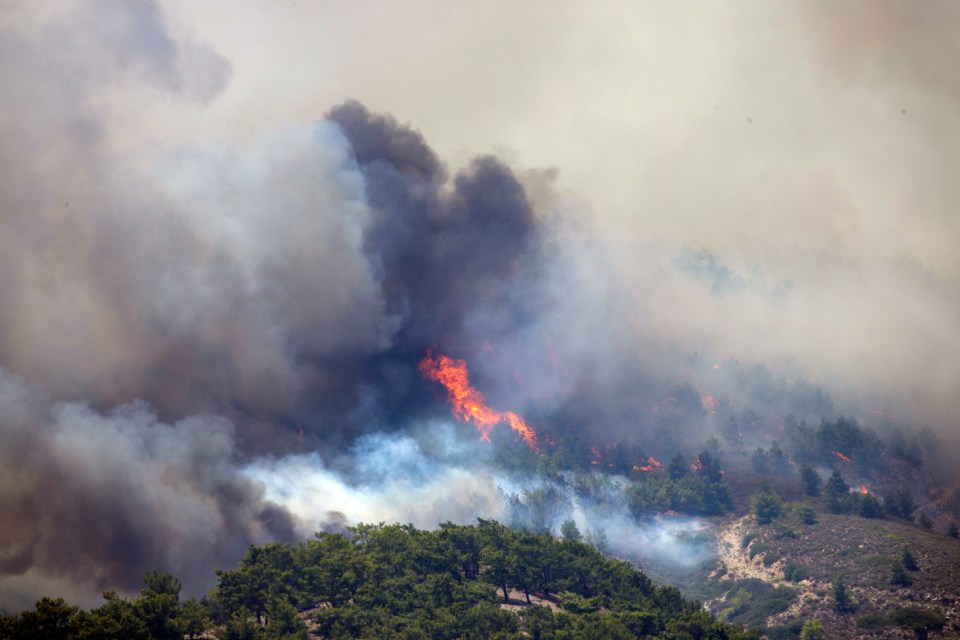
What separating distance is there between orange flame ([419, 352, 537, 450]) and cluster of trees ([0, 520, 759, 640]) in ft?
172

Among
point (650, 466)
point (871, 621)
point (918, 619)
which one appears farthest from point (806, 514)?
point (650, 466)

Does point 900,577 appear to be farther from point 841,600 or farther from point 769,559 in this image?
point 769,559

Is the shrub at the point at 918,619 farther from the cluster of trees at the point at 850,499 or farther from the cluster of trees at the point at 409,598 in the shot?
the cluster of trees at the point at 850,499

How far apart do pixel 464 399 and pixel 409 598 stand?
76.3 meters

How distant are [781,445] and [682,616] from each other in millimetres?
89908

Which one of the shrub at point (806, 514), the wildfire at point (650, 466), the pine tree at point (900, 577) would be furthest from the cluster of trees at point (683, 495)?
the pine tree at point (900, 577)

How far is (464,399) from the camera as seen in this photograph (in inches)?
7293

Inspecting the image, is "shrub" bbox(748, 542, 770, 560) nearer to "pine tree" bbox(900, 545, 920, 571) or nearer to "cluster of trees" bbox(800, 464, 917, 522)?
"cluster of trees" bbox(800, 464, 917, 522)

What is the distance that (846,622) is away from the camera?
121688mm

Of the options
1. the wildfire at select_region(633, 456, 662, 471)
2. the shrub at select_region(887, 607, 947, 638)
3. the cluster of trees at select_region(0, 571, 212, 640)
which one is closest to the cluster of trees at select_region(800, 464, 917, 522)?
the wildfire at select_region(633, 456, 662, 471)

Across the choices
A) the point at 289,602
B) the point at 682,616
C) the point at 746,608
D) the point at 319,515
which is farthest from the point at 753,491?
the point at 289,602

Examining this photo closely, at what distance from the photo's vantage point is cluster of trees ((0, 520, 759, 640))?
324ft

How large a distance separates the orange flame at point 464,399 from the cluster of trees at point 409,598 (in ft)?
172

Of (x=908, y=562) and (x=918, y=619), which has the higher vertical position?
(x=908, y=562)
